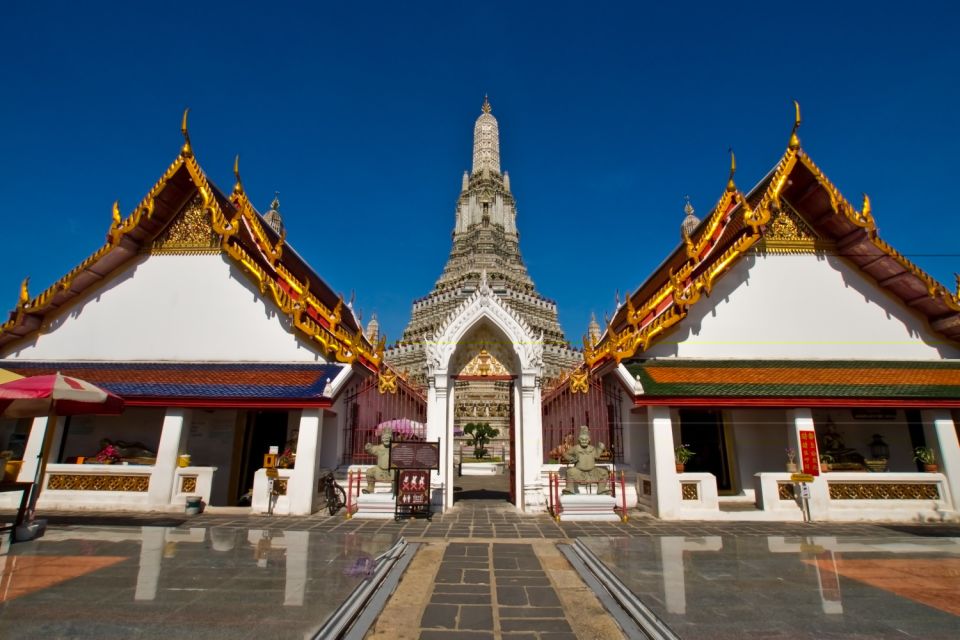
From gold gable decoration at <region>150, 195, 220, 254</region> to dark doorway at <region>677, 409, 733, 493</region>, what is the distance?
1210 centimetres

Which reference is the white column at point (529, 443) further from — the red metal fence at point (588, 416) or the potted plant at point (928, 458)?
the potted plant at point (928, 458)

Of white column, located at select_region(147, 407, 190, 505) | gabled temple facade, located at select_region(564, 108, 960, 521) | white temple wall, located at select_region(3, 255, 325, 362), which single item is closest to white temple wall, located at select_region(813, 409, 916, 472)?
gabled temple facade, located at select_region(564, 108, 960, 521)

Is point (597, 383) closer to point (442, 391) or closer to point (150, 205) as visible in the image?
point (442, 391)

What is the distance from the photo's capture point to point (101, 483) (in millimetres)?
9625

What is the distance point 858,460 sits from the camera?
10602 millimetres

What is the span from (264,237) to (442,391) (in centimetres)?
560

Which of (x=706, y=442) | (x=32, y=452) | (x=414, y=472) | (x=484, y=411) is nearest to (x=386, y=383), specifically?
(x=414, y=472)

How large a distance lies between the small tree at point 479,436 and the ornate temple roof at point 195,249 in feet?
54.5

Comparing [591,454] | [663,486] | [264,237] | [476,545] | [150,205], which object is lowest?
[476,545]

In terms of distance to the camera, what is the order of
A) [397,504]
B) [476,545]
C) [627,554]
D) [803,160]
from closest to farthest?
[627,554], [476,545], [397,504], [803,160]

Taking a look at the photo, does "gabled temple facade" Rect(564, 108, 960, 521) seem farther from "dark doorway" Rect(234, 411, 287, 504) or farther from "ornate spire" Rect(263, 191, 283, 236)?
"ornate spire" Rect(263, 191, 283, 236)

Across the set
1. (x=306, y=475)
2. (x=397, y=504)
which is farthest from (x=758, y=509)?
(x=306, y=475)

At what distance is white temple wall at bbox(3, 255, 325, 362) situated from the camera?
36.7 feet

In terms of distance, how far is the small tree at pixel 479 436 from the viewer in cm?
2677
